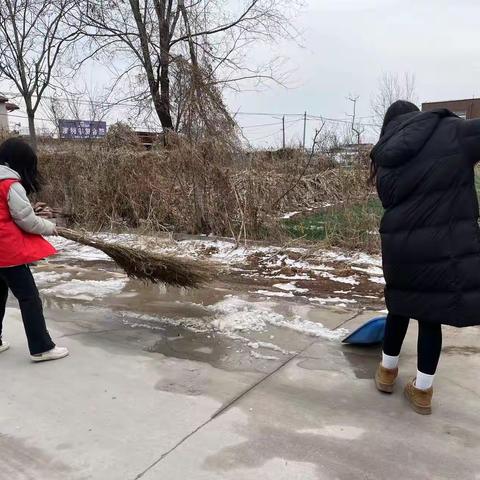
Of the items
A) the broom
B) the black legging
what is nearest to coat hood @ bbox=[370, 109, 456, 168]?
the black legging

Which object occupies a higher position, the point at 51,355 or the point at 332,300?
the point at 51,355

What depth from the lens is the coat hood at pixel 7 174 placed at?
358 cm

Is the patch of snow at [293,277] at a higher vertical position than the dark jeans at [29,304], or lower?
lower

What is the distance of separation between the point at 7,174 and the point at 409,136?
2.63 m

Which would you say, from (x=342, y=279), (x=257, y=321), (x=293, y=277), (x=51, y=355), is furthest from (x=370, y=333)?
(x=51, y=355)

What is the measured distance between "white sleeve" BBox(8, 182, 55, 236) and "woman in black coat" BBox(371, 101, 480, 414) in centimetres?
237

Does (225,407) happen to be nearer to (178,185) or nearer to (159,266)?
(159,266)

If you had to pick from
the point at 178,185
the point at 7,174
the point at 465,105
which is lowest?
the point at 178,185

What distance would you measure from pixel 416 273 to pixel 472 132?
80 centimetres

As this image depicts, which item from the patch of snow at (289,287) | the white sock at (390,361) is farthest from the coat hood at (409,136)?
the patch of snow at (289,287)

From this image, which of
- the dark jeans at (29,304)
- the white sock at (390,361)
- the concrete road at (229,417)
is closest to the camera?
the concrete road at (229,417)

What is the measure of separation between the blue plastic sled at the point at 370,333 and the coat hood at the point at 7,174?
106 inches

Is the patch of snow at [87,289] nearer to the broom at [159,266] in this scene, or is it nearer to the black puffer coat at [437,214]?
the broom at [159,266]

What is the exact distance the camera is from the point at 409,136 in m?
2.85
